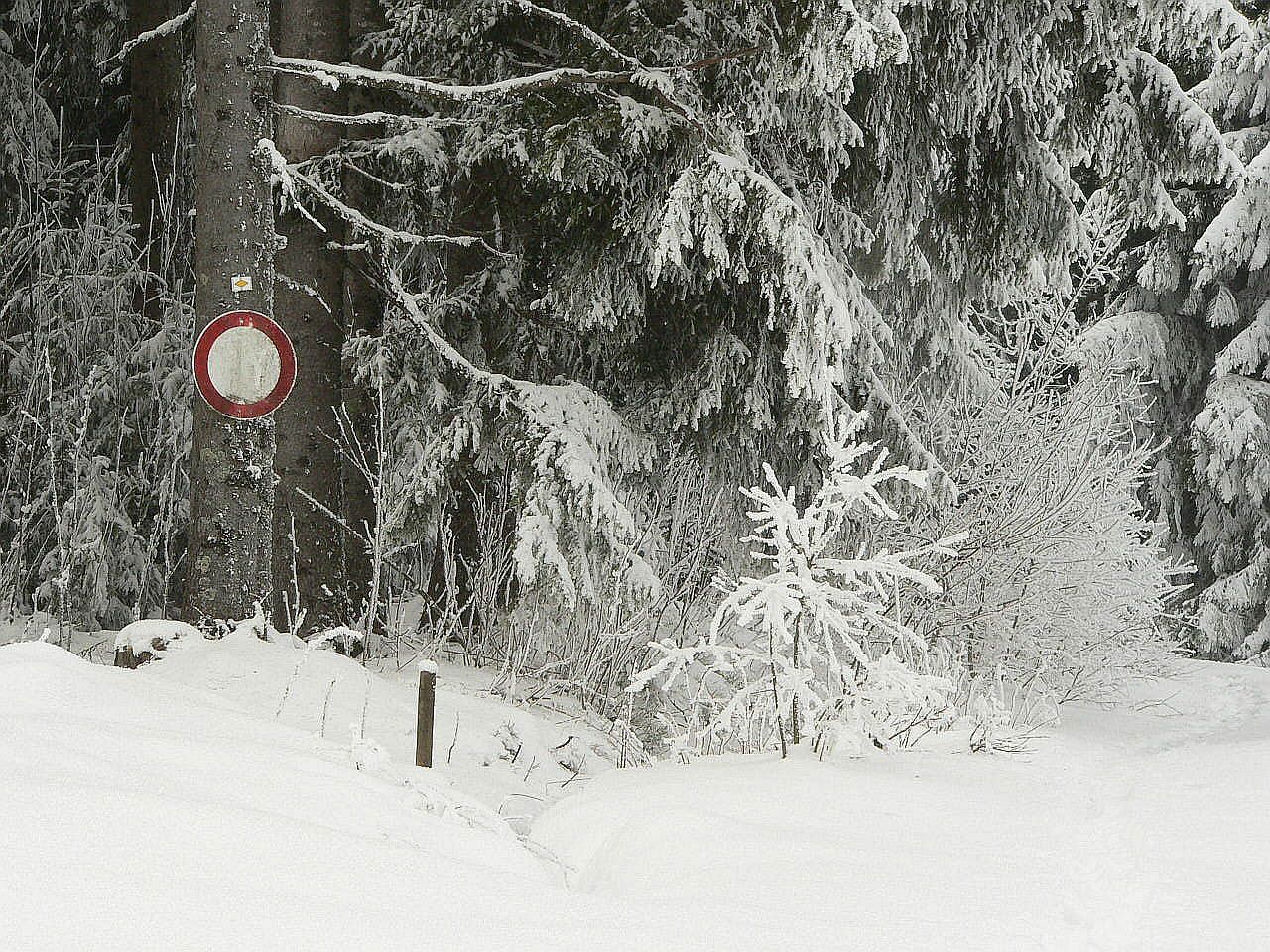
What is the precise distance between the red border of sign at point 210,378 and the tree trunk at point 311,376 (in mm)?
1652

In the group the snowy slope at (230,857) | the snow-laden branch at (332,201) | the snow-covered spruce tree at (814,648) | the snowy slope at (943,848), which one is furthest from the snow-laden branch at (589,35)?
the snowy slope at (230,857)

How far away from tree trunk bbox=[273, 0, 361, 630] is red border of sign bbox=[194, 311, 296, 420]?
165cm

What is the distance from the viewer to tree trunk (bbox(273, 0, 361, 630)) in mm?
6797

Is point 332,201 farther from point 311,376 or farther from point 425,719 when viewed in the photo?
point 425,719

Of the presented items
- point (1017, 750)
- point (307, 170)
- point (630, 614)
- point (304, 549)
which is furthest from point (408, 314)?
point (1017, 750)

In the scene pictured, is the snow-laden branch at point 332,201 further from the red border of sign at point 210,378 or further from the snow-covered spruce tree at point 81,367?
the snow-covered spruce tree at point 81,367

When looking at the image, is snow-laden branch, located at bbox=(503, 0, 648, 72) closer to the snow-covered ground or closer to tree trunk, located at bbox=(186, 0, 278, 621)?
tree trunk, located at bbox=(186, 0, 278, 621)

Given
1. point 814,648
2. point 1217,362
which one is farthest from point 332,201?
point 1217,362

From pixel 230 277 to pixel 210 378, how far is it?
0.51 meters

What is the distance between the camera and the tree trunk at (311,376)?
22.3 feet

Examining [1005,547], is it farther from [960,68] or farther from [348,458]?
[348,458]

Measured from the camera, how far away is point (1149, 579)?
953 cm

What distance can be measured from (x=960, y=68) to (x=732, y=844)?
15.0 feet

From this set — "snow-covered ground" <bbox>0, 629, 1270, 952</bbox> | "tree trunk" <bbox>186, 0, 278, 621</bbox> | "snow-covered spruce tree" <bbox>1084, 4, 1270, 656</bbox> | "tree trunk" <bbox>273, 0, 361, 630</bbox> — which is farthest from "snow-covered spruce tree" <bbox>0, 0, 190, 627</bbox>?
"snow-covered spruce tree" <bbox>1084, 4, 1270, 656</bbox>
